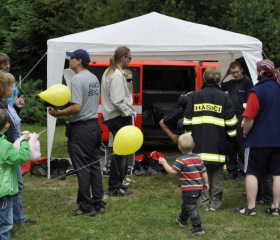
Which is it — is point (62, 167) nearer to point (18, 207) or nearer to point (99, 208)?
point (99, 208)

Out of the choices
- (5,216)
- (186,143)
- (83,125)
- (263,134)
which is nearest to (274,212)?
(263,134)

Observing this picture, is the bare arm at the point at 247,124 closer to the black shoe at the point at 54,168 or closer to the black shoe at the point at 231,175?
the black shoe at the point at 231,175

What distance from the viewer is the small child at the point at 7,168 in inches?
159

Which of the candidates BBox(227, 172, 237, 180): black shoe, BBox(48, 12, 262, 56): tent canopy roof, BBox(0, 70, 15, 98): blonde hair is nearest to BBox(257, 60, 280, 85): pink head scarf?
BBox(48, 12, 262, 56): tent canopy roof

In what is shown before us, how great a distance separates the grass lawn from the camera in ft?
15.8

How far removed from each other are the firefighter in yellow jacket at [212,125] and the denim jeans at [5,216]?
2.30 m

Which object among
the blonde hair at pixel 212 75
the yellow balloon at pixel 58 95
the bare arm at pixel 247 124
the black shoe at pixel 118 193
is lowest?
the black shoe at pixel 118 193

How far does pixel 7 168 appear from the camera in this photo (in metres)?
4.16

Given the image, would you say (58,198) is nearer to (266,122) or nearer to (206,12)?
Result: (266,122)

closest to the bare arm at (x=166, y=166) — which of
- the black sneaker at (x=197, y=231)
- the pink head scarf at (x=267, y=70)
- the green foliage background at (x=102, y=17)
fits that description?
the black sneaker at (x=197, y=231)

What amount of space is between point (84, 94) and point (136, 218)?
1495 millimetres

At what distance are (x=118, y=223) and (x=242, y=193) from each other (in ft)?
7.15

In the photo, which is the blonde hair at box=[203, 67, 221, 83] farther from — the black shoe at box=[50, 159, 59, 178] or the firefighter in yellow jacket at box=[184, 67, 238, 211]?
the black shoe at box=[50, 159, 59, 178]

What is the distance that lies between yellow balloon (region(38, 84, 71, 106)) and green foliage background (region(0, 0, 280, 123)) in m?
11.1
